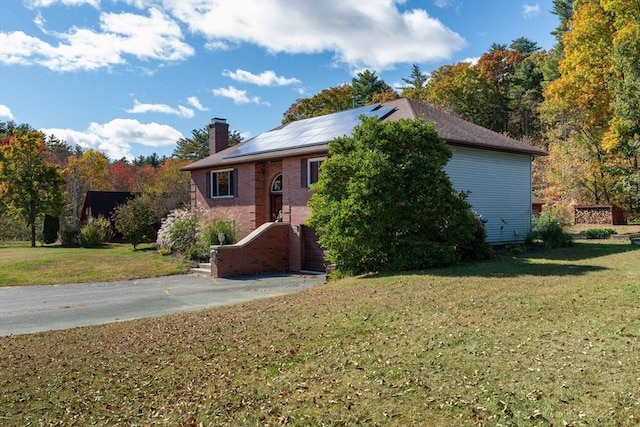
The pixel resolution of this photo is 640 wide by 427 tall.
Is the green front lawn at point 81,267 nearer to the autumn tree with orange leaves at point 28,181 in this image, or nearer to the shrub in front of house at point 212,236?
the shrub in front of house at point 212,236

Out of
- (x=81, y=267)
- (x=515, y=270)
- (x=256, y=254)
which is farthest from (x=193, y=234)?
(x=515, y=270)

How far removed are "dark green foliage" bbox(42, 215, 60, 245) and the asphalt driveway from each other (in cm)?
1889

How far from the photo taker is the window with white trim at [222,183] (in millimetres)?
22422

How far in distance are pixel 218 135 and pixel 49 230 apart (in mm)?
14465

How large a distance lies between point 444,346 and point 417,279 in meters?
4.86

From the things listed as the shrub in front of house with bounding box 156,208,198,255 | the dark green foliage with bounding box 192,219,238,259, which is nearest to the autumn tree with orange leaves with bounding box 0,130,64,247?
the shrub in front of house with bounding box 156,208,198,255

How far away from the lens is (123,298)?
504 inches

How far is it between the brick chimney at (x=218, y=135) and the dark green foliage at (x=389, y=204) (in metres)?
14.6

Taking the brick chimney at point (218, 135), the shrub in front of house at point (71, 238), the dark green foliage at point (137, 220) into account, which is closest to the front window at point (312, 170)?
the brick chimney at point (218, 135)

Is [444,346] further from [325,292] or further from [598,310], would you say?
[325,292]

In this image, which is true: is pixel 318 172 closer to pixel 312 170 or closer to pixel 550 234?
pixel 312 170

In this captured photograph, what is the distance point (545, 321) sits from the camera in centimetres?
671

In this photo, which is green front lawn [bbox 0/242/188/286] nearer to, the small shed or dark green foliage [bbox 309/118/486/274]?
dark green foliage [bbox 309/118/486/274]

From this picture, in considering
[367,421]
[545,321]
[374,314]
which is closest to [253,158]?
[374,314]
